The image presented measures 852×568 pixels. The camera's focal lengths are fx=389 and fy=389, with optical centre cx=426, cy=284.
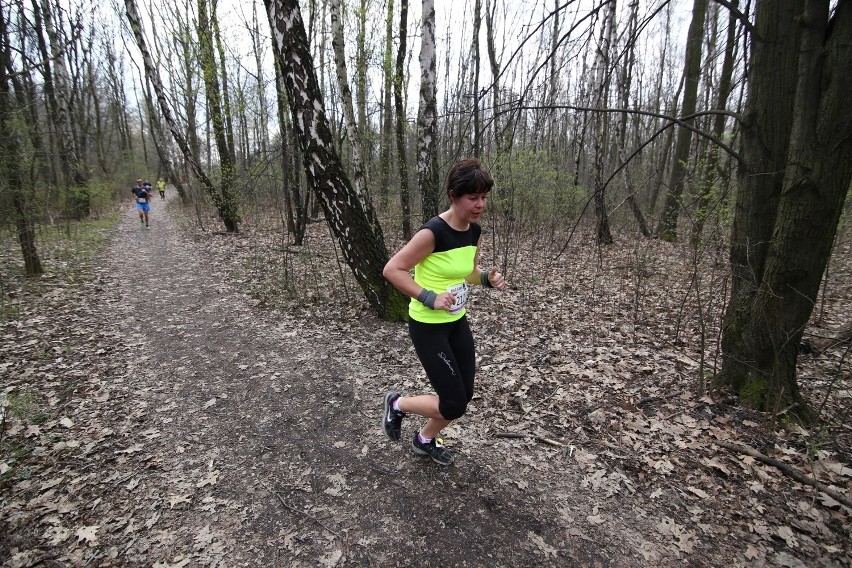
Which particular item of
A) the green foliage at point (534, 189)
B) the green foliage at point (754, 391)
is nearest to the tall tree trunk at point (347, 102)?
the green foliage at point (534, 189)

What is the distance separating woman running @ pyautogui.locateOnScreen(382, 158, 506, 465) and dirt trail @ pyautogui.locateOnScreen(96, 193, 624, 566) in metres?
0.66

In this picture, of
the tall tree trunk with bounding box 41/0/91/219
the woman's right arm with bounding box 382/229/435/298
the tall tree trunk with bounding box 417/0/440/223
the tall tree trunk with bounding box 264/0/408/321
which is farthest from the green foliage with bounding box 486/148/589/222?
the tall tree trunk with bounding box 41/0/91/219

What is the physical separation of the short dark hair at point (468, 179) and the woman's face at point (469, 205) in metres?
0.03

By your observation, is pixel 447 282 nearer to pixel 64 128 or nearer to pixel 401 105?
pixel 401 105

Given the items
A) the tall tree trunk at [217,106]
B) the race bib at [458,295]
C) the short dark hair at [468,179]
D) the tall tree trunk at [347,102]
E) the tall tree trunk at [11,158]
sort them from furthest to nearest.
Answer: the tall tree trunk at [217,106], the tall tree trunk at [347,102], the tall tree trunk at [11,158], the race bib at [458,295], the short dark hair at [468,179]

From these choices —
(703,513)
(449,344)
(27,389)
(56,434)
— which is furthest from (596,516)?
(27,389)

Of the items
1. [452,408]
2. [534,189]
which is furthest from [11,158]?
[534,189]

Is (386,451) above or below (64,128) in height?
below

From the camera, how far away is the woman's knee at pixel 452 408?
255 centimetres

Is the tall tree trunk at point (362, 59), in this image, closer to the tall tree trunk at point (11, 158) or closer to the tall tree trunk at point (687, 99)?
the tall tree trunk at point (11, 158)

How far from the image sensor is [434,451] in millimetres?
3055

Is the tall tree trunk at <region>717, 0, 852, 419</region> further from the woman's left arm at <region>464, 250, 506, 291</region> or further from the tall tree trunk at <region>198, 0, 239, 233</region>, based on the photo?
the tall tree trunk at <region>198, 0, 239, 233</region>

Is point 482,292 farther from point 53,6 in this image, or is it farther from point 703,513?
point 53,6

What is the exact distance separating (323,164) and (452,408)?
409 centimetres
